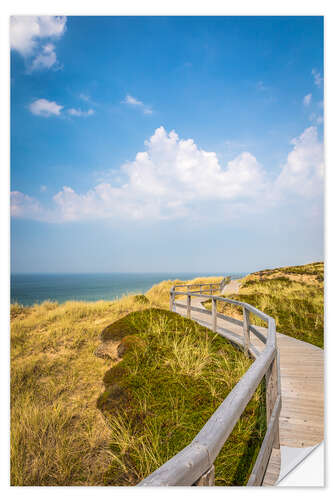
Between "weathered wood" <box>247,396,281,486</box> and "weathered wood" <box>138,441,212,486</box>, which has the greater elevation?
"weathered wood" <box>138,441,212,486</box>

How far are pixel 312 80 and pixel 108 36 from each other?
3.56 meters

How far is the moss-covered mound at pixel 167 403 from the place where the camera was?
→ 244 cm

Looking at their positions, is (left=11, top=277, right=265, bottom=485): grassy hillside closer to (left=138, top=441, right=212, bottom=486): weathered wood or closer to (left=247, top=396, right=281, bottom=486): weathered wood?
(left=247, top=396, right=281, bottom=486): weathered wood

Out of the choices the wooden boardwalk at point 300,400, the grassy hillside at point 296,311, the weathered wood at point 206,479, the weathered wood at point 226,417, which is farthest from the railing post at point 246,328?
the weathered wood at point 206,479

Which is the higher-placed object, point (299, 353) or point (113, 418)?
point (299, 353)

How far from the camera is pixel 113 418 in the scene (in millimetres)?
3227

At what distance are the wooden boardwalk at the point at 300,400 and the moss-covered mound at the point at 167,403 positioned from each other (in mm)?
279

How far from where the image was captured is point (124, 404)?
3354mm

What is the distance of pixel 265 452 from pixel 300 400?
5.44 ft

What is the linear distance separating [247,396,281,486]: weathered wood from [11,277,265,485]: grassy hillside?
34cm

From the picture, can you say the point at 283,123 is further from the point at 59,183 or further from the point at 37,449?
the point at 37,449

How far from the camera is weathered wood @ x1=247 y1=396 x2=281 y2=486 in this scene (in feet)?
5.03

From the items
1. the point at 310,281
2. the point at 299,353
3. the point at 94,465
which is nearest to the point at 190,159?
the point at 299,353

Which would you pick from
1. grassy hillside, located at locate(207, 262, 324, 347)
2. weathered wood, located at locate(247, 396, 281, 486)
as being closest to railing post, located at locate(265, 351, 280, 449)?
weathered wood, located at locate(247, 396, 281, 486)
